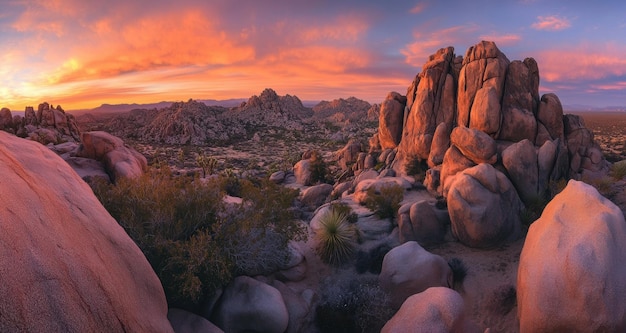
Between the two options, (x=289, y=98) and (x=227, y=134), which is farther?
(x=289, y=98)

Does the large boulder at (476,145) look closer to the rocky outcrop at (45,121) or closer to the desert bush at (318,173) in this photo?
the desert bush at (318,173)

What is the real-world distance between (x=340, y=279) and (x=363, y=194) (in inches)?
441

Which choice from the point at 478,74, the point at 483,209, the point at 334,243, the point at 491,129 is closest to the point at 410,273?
the point at 334,243

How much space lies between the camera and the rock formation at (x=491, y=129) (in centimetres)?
2105

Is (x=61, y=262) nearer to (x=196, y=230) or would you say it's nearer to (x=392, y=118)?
(x=196, y=230)

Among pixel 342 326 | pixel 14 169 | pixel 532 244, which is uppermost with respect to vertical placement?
pixel 14 169

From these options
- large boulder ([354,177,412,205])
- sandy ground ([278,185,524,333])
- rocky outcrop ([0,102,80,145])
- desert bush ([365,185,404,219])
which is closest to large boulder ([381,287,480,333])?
sandy ground ([278,185,524,333])

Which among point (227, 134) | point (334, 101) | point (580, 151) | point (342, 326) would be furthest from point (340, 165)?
point (334, 101)

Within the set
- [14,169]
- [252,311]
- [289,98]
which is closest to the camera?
[14,169]

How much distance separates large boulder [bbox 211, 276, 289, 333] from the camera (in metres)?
11.3

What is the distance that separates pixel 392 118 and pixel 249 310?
2820 cm

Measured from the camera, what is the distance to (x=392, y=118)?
35.6m

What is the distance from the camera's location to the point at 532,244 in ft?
37.7

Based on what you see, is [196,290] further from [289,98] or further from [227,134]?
[289,98]
